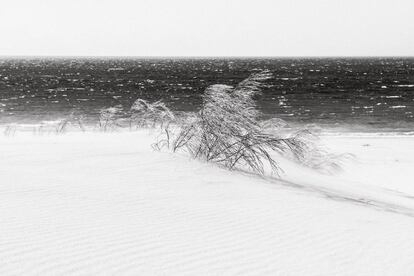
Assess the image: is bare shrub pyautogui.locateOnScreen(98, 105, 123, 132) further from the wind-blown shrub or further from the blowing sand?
the blowing sand

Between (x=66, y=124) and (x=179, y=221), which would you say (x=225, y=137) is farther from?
(x=66, y=124)

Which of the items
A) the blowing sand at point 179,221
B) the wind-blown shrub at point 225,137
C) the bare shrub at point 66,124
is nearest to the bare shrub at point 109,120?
the bare shrub at point 66,124

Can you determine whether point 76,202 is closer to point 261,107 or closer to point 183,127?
point 183,127

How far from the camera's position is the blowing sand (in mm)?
3059

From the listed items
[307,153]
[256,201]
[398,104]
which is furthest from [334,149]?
[398,104]

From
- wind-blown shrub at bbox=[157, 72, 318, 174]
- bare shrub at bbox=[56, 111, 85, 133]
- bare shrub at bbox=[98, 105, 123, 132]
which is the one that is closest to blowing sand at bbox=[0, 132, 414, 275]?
wind-blown shrub at bbox=[157, 72, 318, 174]

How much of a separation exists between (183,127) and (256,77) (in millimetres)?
1493

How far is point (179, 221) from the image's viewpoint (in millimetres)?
3928

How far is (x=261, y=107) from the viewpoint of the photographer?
1189 inches

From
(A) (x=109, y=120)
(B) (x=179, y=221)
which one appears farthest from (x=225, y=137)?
(A) (x=109, y=120)

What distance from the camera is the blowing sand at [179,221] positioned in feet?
10.0

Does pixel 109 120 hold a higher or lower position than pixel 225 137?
lower

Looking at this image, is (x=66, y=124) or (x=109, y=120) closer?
(x=66, y=124)

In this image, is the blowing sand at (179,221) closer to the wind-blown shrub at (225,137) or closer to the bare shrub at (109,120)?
the wind-blown shrub at (225,137)
